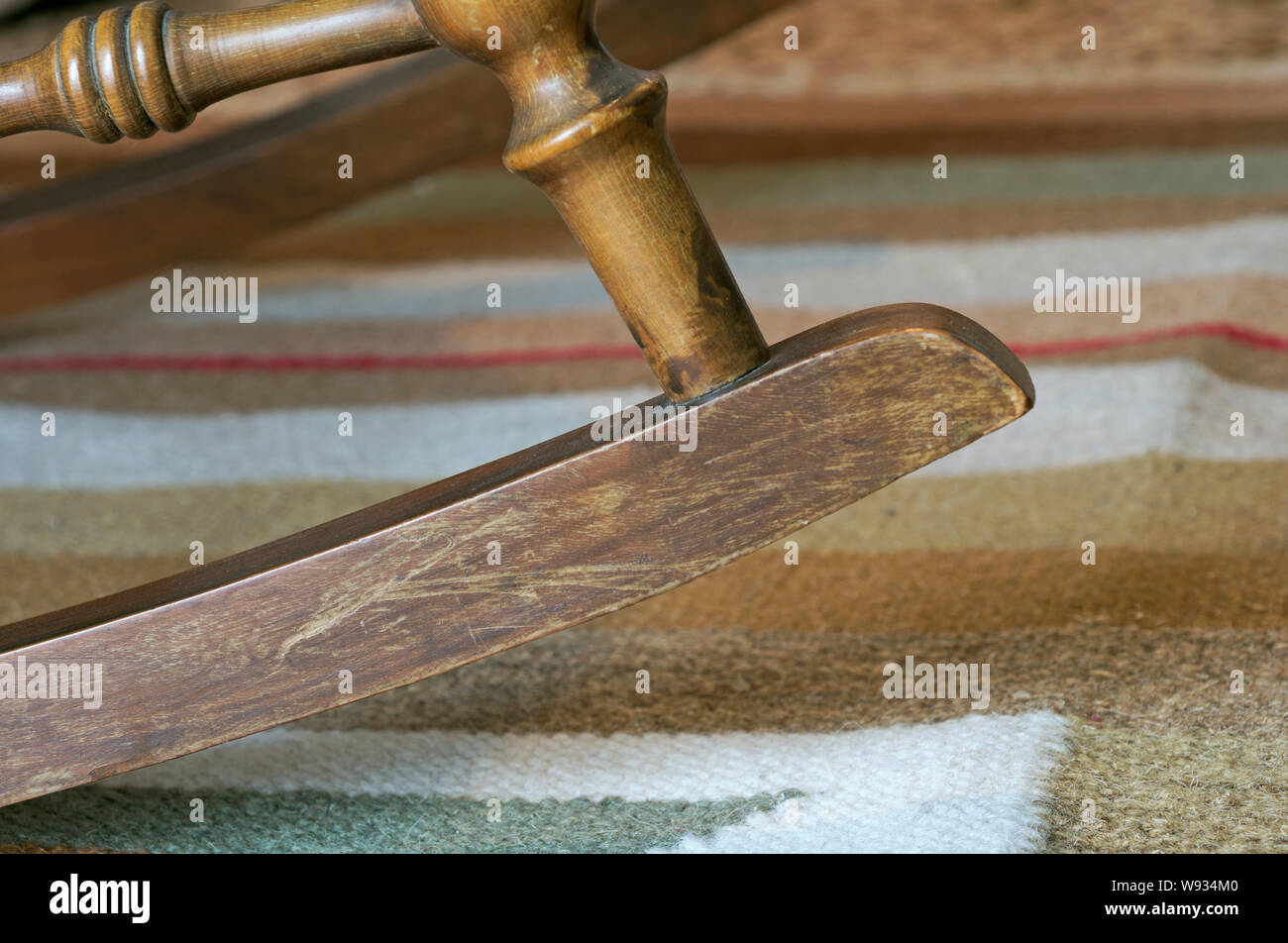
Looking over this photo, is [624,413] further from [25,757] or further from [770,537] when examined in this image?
[25,757]

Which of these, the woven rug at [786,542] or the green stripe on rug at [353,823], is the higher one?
the woven rug at [786,542]

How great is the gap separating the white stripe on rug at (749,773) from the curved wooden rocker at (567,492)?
0.24 ft

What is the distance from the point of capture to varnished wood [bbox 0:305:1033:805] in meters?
0.41

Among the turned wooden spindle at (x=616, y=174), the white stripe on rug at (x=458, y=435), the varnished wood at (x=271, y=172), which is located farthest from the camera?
the varnished wood at (x=271, y=172)

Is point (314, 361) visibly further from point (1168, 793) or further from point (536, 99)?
point (1168, 793)

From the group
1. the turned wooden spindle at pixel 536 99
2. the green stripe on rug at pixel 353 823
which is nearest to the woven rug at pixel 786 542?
the green stripe on rug at pixel 353 823

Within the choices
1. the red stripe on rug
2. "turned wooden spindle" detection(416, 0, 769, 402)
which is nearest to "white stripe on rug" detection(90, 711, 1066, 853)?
"turned wooden spindle" detection(416, 0, 769, 402)

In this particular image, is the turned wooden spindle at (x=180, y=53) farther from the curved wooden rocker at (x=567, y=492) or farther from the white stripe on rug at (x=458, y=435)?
the white stripe on rug at (x=458, y=435)

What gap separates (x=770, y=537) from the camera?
16.3 inches

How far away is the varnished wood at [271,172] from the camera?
3.03ft

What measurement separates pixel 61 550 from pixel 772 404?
454 mm

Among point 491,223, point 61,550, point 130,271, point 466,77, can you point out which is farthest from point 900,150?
point 61,550

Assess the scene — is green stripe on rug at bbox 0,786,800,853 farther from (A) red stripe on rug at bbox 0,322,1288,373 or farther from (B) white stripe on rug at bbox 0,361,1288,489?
(A) red stripe on rug at bbox 0,322,1288,373

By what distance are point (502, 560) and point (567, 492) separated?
30 mm
